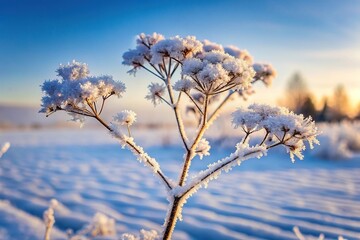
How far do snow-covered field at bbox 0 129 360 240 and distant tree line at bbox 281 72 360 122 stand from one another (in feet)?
112

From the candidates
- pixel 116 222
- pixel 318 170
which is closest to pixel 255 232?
pixel 116 222

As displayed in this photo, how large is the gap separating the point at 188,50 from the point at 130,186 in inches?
186

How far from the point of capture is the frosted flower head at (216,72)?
2.13 meters

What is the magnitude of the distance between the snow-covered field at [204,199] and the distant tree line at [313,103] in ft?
112

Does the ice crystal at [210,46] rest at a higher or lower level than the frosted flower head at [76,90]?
higher

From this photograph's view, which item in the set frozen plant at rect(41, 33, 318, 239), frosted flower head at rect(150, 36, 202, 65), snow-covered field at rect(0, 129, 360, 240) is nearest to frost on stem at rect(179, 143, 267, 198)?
frozen plant at rect(41, 33, 318, 239)

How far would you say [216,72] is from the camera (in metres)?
2.12

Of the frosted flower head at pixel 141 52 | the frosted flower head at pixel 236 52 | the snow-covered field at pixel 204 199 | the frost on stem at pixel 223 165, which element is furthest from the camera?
the snow-covered field at pixel 204 199

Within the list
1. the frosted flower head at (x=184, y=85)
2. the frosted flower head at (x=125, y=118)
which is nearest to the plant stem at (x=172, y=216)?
the frosted flower head at (x=125, y=118)

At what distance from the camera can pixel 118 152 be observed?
12.1 m

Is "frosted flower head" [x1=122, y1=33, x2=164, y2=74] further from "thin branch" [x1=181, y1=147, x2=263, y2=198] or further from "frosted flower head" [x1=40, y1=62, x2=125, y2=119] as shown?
"thin branch" [x1=181, y1=147, x2=263, y2=198]

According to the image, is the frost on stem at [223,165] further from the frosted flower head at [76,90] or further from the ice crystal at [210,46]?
the ice crystal at [210,46]

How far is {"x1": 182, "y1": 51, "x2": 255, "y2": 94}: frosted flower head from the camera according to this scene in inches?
83.7

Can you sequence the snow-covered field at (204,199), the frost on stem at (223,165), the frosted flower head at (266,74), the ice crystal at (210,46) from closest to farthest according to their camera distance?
the frost on stem at (223,165) < the ice crystal at (210,46) < the frosted flower head at (266,74) < the snow-covered field at (204,199)
